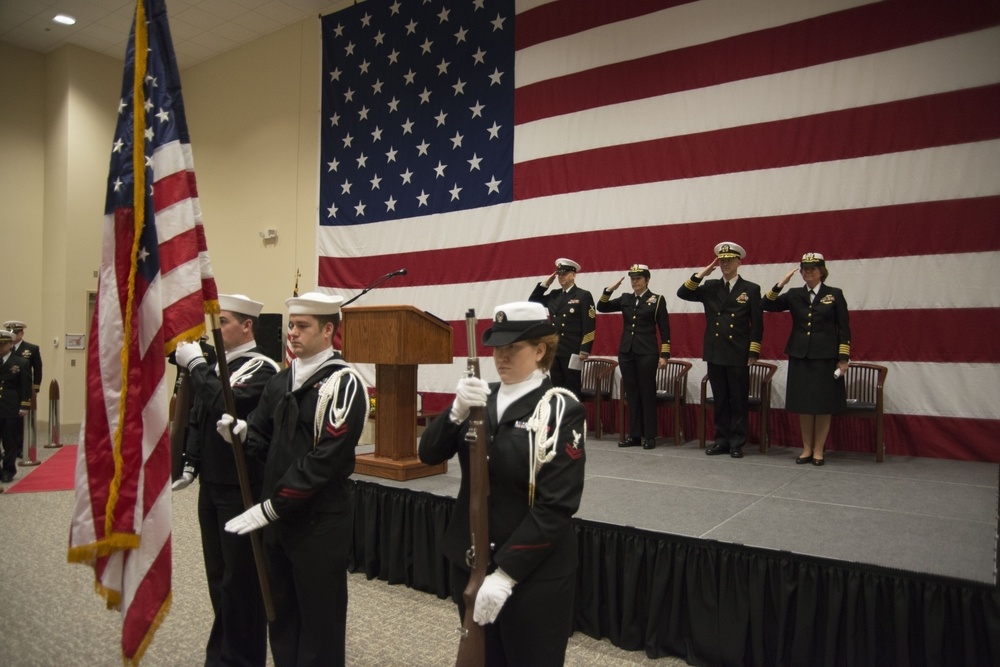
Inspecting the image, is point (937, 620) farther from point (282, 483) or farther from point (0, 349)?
point (0, 349)

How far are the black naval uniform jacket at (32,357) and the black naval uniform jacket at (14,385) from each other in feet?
0.37

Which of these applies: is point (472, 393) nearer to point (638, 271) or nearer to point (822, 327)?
point (822, 327)

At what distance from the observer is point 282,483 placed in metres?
1.98

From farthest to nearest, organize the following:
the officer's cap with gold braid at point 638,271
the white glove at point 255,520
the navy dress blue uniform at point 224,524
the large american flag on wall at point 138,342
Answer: the officer's cap with gold braid at point 638,271 → the navy dress blue uniform at point 224,524 → the white glove at point 255,520 → the large american flag on wall at point 138,342

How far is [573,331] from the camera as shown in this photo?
5863 millimetres

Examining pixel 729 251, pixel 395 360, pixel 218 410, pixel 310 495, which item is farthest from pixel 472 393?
pixel 729 251

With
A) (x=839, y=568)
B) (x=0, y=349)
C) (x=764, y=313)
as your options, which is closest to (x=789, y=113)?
(x=764, y=313)

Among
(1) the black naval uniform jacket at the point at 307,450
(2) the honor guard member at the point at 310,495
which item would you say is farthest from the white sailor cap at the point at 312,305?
(1) the black naval uniform jacket at the point at 307,450

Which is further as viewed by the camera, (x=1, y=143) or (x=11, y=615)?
(x=1, y=143)

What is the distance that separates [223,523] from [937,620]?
2297mm

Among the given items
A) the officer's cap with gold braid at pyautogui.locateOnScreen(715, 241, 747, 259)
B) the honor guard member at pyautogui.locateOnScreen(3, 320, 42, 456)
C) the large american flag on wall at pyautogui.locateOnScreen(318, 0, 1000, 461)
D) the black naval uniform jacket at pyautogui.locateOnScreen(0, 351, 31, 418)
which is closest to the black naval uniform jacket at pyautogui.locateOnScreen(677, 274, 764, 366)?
the officer's cap with gold braid at pyautogui.locateOnScreen(715, 241, 747, 259)

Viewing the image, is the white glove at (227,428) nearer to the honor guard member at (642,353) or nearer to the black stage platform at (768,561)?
the black stage platform at (768,561)

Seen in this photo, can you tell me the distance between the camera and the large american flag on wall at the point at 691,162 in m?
4.92

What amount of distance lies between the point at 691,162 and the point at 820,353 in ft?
6.72
